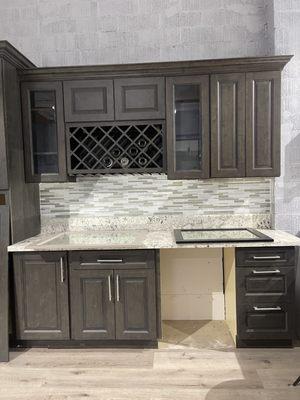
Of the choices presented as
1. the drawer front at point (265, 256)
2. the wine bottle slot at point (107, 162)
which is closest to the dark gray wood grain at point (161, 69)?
the wine bottle slot at point (107, 162)

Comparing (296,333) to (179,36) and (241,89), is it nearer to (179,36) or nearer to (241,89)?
(241,89)

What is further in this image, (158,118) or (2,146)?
(158,118)

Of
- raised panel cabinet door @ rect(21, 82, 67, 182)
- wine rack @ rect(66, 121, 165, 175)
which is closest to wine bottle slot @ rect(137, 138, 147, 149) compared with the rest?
wine rack @ rect(66, 121, 165, 175)

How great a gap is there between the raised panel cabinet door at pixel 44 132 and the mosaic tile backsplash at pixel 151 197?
0.34 metres

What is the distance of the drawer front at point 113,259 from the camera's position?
2455 millimetres

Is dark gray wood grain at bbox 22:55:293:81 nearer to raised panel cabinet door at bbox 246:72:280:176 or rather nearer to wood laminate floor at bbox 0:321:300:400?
raised panel cabinet door at bbox 246:72:280:176

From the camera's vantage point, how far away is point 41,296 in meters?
2.52

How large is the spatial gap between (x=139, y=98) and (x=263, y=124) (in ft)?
3.54

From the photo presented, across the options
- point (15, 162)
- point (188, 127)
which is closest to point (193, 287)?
point (188, 127)

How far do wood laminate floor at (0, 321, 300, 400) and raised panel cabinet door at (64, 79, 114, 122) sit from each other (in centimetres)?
197

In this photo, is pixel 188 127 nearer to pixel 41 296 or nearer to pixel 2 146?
pixel 2 146

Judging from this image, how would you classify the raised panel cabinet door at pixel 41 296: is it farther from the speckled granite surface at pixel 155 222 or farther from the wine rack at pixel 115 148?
the wine rack at pixel 115 148

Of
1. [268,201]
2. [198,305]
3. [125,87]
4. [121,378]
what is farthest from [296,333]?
[125,87]

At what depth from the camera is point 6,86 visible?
8.18ft
